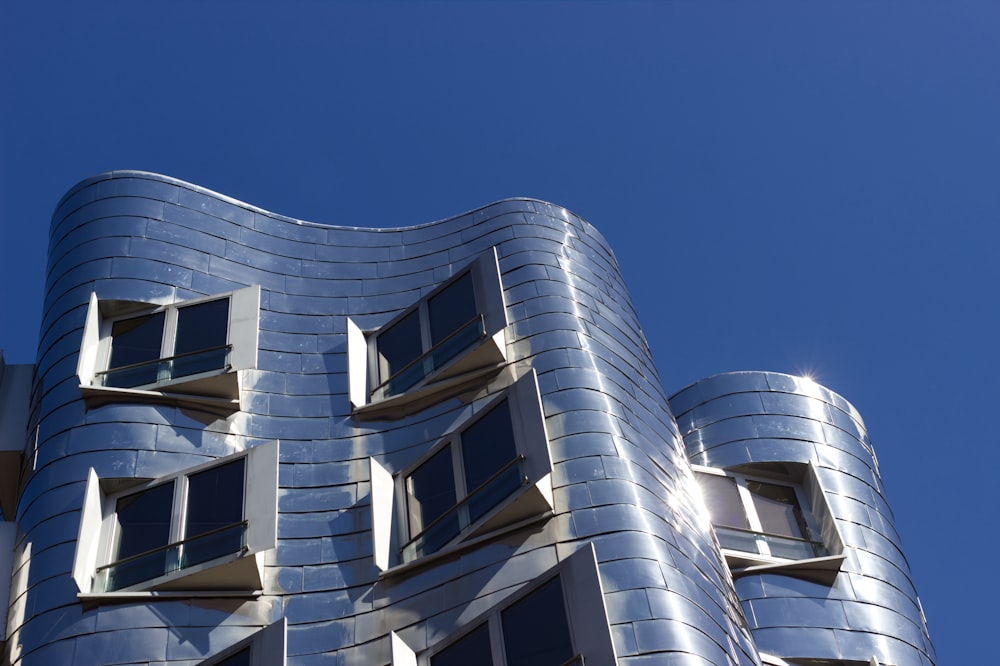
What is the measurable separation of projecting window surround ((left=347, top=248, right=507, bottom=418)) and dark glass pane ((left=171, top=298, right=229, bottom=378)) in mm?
1925

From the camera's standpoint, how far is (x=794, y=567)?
68.8ft

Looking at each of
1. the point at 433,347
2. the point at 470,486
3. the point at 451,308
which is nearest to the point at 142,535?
the point at 470,486

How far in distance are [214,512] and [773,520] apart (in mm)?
10046

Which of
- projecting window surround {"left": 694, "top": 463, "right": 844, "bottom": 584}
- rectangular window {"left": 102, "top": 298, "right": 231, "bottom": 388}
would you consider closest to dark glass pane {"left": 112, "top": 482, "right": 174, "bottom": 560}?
rectangular window {"left": 102, "top": 298, "right": 231, "bottom": 388}

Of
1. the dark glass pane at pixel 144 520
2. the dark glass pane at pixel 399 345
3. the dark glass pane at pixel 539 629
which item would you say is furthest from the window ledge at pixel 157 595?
the dark glass pane at pixel 399 345

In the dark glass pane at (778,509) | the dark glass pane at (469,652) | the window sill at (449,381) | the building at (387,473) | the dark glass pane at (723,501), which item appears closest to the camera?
the dark glass pane at (469,652)

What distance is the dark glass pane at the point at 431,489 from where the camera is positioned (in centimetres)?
1703

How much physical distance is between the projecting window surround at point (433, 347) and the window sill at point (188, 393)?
1788 millimetres

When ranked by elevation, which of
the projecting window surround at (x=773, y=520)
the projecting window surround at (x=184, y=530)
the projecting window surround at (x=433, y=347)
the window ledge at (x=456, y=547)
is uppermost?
the projecting window surround at (x=433, y=347)

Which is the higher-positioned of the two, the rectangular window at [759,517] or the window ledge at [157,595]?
the rectangular window at [759,517]

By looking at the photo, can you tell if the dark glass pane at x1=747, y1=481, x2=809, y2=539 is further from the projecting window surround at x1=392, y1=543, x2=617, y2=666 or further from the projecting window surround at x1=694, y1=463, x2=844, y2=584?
the projecting window surround at x1=392, y1=543, x2=617, y2=666

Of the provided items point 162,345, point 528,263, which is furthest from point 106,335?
point 528,263

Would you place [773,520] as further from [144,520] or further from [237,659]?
[144,520]

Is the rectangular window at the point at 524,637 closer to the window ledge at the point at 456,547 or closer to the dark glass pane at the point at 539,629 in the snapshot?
the dark glass pane at the point at 539,629
